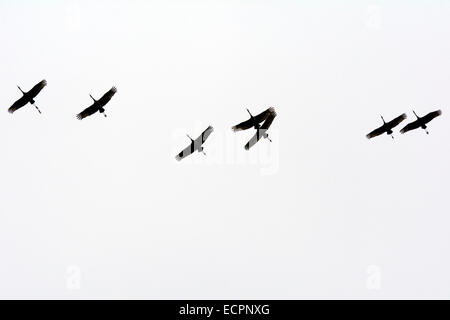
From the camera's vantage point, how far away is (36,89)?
7500 centimetres

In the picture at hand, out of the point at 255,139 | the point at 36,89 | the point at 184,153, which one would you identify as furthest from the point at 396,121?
the point at 36,89

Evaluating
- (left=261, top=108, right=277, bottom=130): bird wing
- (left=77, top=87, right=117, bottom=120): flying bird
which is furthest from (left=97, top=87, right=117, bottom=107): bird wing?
(left=261, top=108, right=277, bottom=130): bird wing

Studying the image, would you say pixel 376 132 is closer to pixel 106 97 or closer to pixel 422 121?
pixel 422 121

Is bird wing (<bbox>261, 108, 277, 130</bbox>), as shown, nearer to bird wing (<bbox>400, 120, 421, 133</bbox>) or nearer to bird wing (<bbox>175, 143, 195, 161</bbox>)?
bird wing (<bbox>175, 143, 195, 161</bbox>)

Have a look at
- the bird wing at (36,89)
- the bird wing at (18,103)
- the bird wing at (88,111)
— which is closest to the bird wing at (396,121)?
the bird wing at (88,111)

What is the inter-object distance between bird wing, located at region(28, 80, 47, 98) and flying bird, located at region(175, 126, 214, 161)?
1381 centimetres

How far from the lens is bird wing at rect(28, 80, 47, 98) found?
74500 mm

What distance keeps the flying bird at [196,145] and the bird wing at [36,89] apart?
45.3ft

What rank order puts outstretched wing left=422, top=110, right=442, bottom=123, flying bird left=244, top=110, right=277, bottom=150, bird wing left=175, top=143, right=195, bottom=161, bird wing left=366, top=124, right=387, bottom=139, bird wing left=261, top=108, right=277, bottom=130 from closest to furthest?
bird wing left=261, top=108, right=277, bottom=130 < flying bird left=244, top=110, right=277, bottom=150 < bird wing left=175, top=143, right=195, bottom=161 < outstretched wing left=422, top=110, right=442, bottom=123 < bird wing left=366, top=124, right=387, bottom=139

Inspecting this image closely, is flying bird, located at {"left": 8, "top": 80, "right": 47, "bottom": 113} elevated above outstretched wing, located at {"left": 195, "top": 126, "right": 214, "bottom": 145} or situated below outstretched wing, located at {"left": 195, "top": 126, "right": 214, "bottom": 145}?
above

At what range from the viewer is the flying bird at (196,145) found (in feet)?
249
